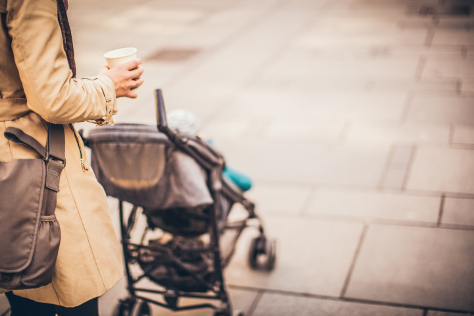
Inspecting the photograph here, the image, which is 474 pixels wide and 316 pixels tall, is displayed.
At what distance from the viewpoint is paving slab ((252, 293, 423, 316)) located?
314 centimetres

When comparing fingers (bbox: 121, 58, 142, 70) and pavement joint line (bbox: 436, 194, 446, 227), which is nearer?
fingers (bbox: 121, 58, 142, 70)

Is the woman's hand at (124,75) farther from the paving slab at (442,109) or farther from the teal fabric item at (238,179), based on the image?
the paving slab at (442,109)

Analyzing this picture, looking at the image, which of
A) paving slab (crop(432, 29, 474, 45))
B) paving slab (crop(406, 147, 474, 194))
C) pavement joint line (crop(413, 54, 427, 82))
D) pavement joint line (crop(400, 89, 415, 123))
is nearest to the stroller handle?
paving slab (crop(406, 147, 474, 194))

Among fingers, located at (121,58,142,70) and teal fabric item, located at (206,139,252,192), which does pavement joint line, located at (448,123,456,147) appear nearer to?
teal fabric item, located at (206,139,252,192)

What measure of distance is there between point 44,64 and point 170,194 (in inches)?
44.3

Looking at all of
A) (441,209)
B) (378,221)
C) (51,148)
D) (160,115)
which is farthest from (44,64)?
(441,209)

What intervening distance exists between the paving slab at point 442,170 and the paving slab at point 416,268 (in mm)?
668

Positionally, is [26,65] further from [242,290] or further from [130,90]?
[242,290]

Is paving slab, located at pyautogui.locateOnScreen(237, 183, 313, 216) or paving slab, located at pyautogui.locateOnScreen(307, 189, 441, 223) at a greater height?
paving slab, located at pyautogui.locateOnScreen(307, 189, 441, 223)

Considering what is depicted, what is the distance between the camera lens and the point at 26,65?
5.38ft

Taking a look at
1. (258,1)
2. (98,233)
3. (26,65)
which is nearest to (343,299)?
(98,233)

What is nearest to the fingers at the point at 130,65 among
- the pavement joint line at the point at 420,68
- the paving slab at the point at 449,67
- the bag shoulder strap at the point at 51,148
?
the bag shoulder strap at the point at 51,148

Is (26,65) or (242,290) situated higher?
(26,65)

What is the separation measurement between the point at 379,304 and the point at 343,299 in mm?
226
